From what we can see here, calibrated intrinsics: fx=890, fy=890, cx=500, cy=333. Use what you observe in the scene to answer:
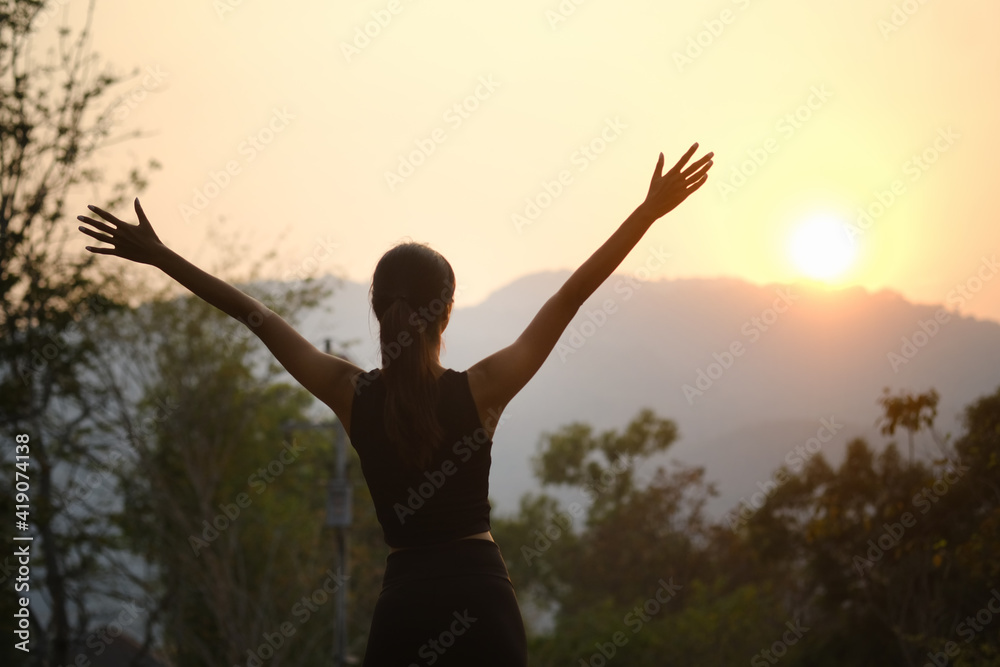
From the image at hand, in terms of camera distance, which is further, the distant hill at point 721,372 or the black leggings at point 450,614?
the distant hill at point 721,372

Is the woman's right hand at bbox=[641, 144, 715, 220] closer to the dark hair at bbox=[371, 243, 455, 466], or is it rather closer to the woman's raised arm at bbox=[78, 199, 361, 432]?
the dark hair at bbox=[371, 243, 455, 466]

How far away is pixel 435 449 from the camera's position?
1692 millimetres

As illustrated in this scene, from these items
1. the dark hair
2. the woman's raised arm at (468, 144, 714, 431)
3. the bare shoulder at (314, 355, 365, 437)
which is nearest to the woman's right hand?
the woman's raised arm at (468, 144, 714, 431)

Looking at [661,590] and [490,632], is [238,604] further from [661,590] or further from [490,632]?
[490,632]

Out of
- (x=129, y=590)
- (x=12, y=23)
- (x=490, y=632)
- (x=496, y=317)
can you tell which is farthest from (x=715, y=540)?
(x=496, y=317)

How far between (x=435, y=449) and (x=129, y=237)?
0.91 m

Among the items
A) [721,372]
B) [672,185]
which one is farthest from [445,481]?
[721,372]

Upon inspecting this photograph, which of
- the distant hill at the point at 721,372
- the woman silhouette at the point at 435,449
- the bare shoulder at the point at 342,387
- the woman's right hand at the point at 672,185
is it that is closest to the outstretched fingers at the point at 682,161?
the woman's right hand at the point at 672,185

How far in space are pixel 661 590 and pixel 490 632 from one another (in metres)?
25.8

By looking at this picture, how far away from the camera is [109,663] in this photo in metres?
43.5

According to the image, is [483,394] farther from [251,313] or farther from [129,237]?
[129,237]

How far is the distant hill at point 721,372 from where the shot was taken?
73.3m

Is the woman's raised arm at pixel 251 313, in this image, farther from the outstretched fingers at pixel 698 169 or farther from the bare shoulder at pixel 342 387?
the outstretched fingers at pixel 698 169

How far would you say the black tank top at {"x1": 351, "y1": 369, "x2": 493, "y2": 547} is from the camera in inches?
66.8
